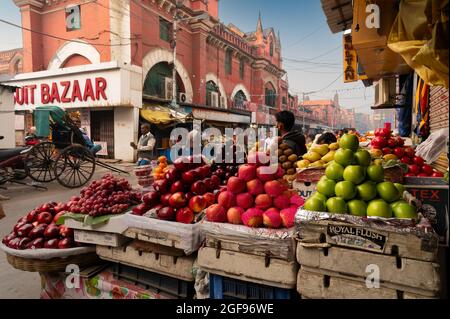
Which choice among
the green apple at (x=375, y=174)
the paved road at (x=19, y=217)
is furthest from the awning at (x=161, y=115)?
the green apple at (x=375, y=174)

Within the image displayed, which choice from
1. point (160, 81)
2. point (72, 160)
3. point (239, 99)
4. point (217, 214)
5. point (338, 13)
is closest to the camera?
point (217, 214)

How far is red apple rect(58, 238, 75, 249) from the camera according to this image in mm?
2336

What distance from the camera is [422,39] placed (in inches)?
95.1

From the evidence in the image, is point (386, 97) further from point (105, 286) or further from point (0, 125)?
point (0, 125)

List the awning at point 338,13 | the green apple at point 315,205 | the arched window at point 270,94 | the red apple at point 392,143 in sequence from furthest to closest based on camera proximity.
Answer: the arched window at point 270,94 < the awning at point 338,13 < the red apple at point 392,143 < the green apple at point 315,205

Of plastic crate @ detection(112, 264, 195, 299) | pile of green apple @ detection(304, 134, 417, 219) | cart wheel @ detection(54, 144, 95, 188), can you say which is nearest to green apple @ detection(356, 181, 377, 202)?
pile of green apple @ detection(304, 134, 417, 219)

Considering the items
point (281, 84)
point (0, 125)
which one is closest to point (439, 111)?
point (0, 125)

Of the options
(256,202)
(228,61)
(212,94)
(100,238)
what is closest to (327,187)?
(256,202)

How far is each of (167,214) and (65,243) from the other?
0.97 meters

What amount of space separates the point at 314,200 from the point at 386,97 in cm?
843

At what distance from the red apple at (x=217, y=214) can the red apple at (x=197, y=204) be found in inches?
7.0

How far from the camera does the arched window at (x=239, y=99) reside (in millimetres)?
25736

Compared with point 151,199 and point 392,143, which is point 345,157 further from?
point 392,143

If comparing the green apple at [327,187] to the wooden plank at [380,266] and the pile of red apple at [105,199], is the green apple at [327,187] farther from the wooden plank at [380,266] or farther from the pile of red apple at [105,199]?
the pile of red apple at [105,199]
